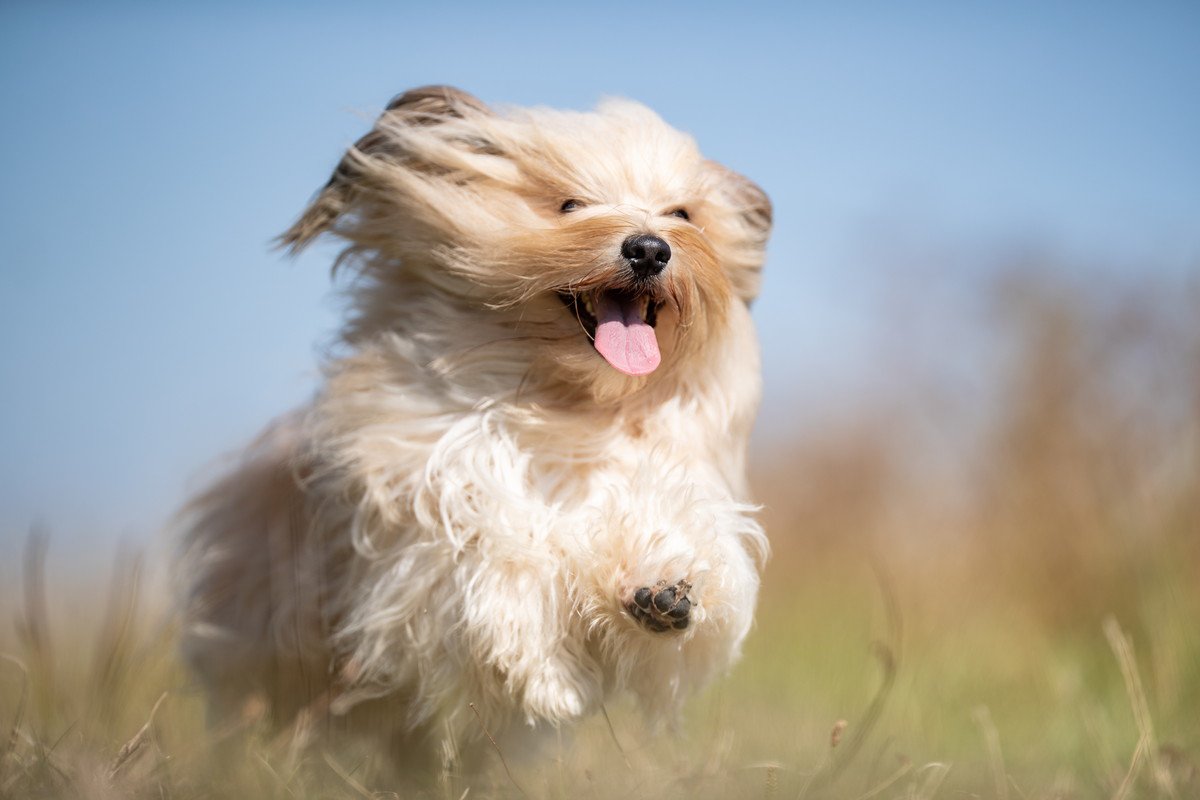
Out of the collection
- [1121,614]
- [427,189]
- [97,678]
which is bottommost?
A: [1121,614]

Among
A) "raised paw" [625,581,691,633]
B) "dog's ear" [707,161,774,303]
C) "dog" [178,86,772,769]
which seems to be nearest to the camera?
"raised paw" [625,581,691,633]

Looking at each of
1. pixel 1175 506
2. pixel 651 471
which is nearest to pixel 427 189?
pixel 651 471

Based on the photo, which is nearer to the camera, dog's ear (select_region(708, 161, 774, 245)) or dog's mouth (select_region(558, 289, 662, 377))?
dog's mouth (select_region(558, 289, 662, 377))

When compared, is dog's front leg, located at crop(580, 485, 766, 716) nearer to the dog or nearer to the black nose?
the dog

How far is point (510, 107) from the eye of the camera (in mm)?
3492

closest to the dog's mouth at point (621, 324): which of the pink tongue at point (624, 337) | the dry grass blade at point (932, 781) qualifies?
the pink tongue at point (624, 337)

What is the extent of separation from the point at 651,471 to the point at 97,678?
1.45 metres

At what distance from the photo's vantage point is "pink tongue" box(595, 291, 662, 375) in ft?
9.70

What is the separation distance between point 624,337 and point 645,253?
0.79ft

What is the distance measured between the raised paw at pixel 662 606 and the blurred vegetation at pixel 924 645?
0.36 meters

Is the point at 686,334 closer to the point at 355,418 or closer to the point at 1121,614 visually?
the point at 355,418

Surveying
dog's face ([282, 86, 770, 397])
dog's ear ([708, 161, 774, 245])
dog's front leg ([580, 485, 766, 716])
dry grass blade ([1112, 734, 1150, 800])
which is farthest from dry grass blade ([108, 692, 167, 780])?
dog's ear ([708, 161, 774, 245])

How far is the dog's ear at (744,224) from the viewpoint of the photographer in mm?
3549

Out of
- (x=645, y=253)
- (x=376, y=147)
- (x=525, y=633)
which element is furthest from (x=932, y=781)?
(x=376, y=147)
